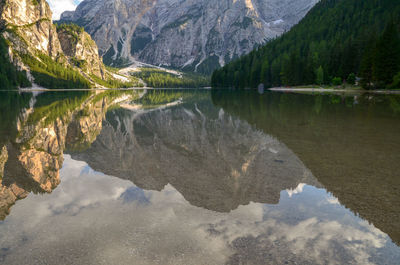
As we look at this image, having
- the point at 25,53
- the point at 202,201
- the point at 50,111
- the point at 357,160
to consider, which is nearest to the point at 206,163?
the point at 202,201

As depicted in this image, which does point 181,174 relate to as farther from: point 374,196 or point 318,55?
point 318,55

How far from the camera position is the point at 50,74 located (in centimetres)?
17362

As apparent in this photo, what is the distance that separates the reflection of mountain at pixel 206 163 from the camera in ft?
24.3

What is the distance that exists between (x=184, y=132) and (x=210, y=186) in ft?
29.7

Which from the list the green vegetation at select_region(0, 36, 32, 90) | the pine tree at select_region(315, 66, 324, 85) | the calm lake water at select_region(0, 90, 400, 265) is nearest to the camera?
the calm lake water at select_region(0, 90, 400, 265)

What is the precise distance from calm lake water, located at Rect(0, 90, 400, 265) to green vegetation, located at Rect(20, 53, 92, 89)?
176403 millimetres

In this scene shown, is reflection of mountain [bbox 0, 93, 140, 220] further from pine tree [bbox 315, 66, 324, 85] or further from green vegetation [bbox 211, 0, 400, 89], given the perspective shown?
pine tree [bbox 315, 66, 324, 85]

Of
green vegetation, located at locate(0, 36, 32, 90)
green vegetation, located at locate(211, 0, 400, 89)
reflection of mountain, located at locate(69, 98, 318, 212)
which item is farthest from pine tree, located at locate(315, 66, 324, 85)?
green vegetation, located at locate(0, 36, 32, 90)

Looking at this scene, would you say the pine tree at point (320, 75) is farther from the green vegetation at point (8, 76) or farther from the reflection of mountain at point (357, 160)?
the green vegetation at point (8, 76)

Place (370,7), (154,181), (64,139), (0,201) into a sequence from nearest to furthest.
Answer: (0,201), (154,181), (64,139), (370,7)

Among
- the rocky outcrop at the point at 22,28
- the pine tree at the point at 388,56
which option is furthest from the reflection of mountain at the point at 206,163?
the rocky outcrop at the point at 22,28

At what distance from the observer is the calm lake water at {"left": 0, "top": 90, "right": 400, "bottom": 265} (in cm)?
461

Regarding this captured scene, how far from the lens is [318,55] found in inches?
4188

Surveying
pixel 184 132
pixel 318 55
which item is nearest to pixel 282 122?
pixel 184 132
